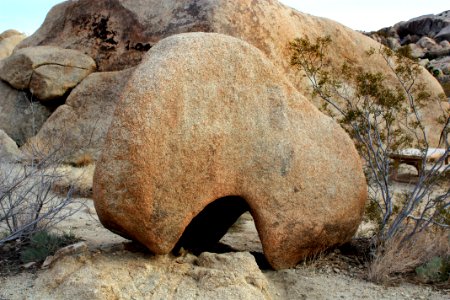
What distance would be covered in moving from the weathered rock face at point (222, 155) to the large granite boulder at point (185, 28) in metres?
4.08

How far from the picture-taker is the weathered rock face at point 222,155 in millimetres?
3854

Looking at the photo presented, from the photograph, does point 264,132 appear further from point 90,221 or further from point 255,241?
point 90,221

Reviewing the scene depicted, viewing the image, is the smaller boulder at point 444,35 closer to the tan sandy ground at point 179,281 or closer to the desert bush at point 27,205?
the tan sandy ground at point 179,281

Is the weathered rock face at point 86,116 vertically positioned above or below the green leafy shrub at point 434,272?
above

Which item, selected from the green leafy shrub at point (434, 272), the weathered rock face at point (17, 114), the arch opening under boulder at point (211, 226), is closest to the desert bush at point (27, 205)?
the arch opening under boulder at point (211, 226)

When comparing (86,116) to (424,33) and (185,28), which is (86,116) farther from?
(424,33)

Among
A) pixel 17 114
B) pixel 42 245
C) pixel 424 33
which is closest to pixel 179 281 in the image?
pixel 42 245

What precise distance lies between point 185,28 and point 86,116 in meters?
2.21

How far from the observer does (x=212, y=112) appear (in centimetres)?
414

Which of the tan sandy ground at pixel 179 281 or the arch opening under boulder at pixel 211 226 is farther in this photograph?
the arch opening under boulder at pixel 211 226

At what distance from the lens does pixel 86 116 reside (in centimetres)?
930

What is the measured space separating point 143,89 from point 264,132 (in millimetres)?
1037

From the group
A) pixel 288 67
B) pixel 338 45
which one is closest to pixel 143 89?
pixel 288 67

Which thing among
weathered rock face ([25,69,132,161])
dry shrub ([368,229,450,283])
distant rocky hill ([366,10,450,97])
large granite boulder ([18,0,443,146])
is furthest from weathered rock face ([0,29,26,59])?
distant rocky hill ([366,10,450,97])
